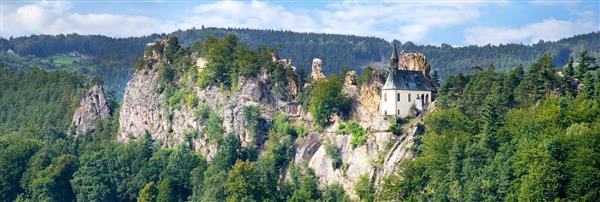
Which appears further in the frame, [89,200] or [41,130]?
[41,130]

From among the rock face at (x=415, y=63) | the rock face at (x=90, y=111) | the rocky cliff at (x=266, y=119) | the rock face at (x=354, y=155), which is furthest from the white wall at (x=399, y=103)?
the rock face at (x=90, y=111)

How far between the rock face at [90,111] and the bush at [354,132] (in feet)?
Answer: 180

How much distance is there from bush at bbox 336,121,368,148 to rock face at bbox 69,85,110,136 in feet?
180

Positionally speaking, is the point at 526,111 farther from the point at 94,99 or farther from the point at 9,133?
the point at 9,133

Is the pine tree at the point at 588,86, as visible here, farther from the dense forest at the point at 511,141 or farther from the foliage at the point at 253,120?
the foliage at the point at 253,120

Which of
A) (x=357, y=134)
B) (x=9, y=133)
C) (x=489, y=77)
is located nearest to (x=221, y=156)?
(x=357, y=134)

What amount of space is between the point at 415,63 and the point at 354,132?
34.4 ft

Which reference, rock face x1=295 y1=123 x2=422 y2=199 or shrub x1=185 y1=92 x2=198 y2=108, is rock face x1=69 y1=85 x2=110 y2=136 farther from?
rock face x1=295 y1=123 x2=422 y2=199

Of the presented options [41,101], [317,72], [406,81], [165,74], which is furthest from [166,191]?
[41,101]

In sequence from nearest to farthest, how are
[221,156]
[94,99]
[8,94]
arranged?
[221,156], [94,99], [8,94]

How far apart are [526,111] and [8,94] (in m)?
104

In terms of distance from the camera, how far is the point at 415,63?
129 m

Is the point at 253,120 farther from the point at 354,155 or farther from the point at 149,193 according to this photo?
the point at 354,155

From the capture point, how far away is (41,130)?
176625 mm
